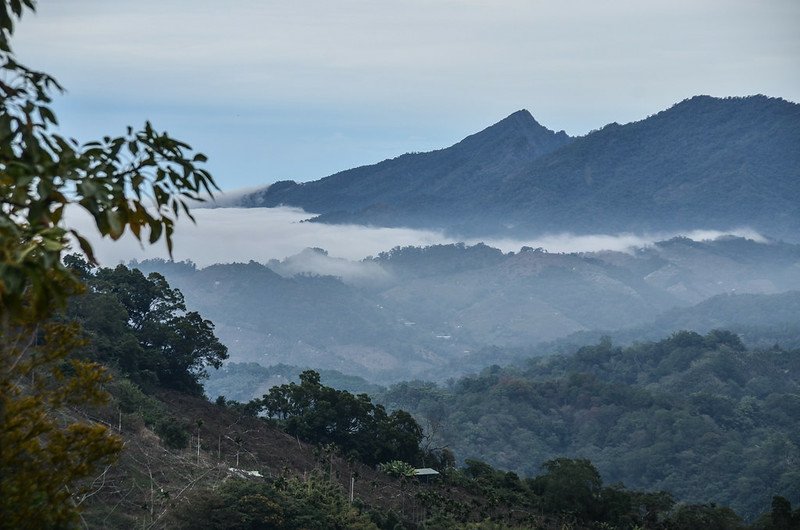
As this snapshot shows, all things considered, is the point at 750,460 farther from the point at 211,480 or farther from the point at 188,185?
the point at 188,185

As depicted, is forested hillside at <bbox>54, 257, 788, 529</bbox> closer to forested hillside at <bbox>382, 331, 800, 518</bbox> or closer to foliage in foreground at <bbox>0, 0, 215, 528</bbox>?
foliage in foreground at <bbox>0, 0, 215, 528</bbox>

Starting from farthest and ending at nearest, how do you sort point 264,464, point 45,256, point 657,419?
point 657,419 → point 264,464 → point 45,256

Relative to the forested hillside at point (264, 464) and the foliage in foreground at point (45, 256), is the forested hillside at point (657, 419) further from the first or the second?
the foliage in foreground at point (45, 256)

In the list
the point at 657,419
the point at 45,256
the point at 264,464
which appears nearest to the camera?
the point at 45,256

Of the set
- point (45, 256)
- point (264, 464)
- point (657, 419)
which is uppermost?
point (45, 256)

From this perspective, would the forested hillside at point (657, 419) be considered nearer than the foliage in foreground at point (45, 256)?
No

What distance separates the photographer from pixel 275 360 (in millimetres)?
189000

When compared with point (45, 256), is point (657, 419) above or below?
below

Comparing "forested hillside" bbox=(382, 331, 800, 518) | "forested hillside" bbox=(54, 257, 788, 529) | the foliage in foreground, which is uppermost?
the foliage in foreground

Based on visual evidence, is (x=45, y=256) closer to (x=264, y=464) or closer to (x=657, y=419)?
(x=264, y=464)

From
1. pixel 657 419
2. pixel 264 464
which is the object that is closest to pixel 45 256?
pixel 264 464

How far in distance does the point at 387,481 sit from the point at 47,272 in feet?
83.3

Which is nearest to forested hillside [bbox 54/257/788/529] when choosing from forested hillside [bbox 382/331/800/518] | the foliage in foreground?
the foliage in foreground

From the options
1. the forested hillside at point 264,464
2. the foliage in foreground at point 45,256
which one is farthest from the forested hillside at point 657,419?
the foliage in foreground at point 45,256
